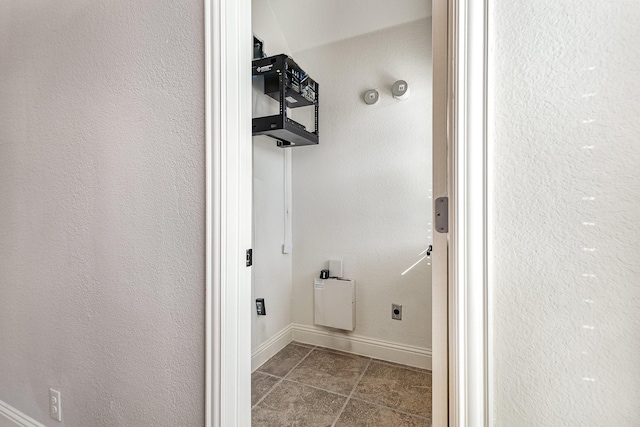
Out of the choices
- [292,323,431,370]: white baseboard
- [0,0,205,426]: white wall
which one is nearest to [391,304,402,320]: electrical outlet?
[292,323,431,370]: white baseboard

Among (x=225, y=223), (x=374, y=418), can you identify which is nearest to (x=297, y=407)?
(x=374, y=418)

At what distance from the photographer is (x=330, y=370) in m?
2.23

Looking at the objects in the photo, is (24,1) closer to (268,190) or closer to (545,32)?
(268,190)

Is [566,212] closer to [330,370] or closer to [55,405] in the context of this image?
[55,405]

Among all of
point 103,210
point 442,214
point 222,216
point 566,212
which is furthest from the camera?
point 103,210

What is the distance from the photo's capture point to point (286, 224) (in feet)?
8.67

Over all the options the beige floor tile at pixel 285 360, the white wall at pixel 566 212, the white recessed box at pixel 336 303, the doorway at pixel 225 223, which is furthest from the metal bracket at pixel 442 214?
the beige floor tile at pixel 285 360

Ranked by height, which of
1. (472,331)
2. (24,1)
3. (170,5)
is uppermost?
(24,1)

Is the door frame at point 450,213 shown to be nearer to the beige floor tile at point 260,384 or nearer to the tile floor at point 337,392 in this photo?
the tile floor at point 337,392

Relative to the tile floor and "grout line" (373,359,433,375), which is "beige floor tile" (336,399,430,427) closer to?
the tile floor

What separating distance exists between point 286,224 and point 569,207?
2.19 m

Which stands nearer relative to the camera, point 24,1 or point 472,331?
point 472,331

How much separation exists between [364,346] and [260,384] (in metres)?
0.84

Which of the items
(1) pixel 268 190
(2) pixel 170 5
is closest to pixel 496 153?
(2) pixel 170 5
